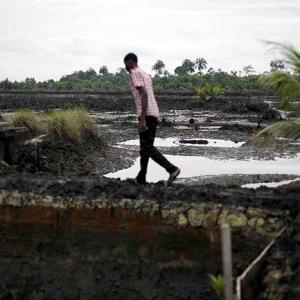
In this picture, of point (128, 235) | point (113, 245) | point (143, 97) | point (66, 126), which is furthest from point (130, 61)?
point (66, 126)

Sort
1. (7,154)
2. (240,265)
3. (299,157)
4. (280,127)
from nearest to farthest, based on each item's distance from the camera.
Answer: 1. (240,265)
2. (280,127)
3. (7,154)
4. (299,157)

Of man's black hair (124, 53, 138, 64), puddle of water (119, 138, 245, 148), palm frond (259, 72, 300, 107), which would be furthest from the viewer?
puddle of water (119, 138, 245, 148)

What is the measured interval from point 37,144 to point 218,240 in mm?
8433

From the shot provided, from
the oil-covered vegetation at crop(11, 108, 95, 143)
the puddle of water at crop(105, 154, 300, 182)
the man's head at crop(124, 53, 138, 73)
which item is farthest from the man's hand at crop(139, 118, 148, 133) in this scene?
the oil-covered vegetation at crop(11, 108, 95, 143)

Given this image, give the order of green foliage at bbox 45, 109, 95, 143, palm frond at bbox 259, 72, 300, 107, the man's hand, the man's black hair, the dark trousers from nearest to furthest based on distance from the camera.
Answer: the man's black hair < the man's hand < the dark trousers < palm frond at bbox 259, 72, 300, 107 < green foliage at bbox 45, 109, 95, 143

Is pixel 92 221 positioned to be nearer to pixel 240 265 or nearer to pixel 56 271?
pixel 56 271

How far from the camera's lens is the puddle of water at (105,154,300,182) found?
47.9 feet

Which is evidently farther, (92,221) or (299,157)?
(299,157)

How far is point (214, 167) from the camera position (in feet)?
51.9

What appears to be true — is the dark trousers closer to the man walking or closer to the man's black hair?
the man walking

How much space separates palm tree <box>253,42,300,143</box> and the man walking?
64.8 inches

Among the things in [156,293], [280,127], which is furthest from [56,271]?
[280,127]

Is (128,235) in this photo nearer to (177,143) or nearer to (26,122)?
(26,122)

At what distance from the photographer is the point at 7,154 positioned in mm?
14391
